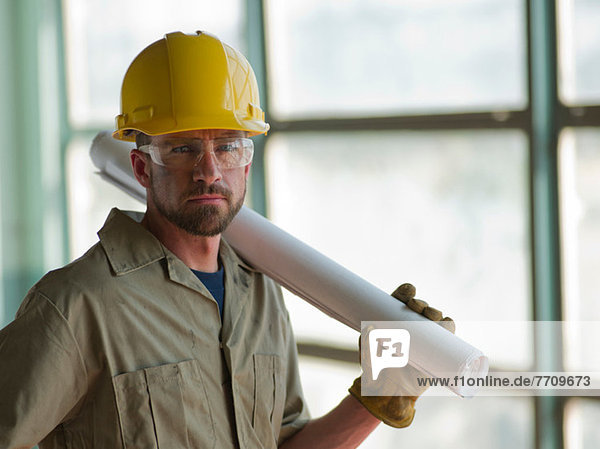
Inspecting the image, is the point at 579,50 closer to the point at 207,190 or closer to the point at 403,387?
the point at 403,387

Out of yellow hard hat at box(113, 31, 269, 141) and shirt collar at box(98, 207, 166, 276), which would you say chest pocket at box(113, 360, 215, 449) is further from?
yellow hard hat at box(113, 31, 269, 141)

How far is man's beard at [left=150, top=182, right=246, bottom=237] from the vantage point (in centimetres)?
142

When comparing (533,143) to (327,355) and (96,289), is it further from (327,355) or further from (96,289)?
(96,289)

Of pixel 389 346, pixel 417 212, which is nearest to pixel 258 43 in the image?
pixel 417 212

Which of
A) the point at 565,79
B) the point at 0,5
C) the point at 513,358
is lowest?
the point at 513,358

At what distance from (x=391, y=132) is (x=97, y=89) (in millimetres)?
1894

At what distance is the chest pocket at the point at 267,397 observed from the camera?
152 cm

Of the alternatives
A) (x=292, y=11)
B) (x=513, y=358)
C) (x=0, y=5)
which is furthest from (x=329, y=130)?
(x=0, y=5)

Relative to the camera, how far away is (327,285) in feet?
5.14

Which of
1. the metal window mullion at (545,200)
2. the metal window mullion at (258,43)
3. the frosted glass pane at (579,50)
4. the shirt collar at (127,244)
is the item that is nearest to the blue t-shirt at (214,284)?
the shirt collar at (127,244)

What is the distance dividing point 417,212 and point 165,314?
5.34 ft

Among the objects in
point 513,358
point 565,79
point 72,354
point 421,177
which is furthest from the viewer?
point 421,177

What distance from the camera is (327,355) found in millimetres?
3176

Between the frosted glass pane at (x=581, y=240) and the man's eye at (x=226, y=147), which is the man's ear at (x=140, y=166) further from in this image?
the frosted glass pane at (x=581, y=240)
